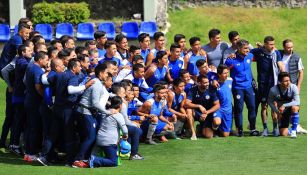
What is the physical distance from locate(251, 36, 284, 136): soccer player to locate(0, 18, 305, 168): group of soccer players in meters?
0.02

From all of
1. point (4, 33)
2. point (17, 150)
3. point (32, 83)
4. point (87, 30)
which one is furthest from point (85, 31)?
point (32, 83)

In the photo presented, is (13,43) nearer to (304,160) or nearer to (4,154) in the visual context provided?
(4,154)

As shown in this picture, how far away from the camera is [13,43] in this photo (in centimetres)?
1450

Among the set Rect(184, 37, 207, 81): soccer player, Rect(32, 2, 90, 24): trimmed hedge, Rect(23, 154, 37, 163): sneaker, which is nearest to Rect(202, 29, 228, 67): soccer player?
Rect(184, 37, 207, 81): soccer player

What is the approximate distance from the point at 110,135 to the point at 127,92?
4.04 feet

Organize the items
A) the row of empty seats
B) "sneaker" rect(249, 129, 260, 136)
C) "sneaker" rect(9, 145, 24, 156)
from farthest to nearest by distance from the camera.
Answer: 1. the row of empty seats
2. "sneaker" rect(249, 129, 260, 136)
3. "sneaker" rect(9, 145, 24, 156)

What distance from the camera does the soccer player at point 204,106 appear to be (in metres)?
15.4

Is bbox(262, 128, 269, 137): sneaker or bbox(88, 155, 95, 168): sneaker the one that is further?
bbox(262, 128, 269, 137): sneaker

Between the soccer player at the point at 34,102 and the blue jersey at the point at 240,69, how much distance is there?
3659 mm

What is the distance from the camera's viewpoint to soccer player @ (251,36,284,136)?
1583 cm

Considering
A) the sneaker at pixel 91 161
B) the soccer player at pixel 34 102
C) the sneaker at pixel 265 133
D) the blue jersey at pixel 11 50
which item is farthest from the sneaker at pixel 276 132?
the blue jersey at pixel 11 50

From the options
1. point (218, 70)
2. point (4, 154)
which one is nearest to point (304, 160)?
point (218, 70)

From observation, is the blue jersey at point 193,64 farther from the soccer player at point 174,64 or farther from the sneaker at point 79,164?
the sneaker at point 79,164

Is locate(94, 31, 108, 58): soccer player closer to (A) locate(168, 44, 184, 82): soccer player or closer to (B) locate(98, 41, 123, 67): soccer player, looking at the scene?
(B) locate(98, 41, 123, 67): soccer player
